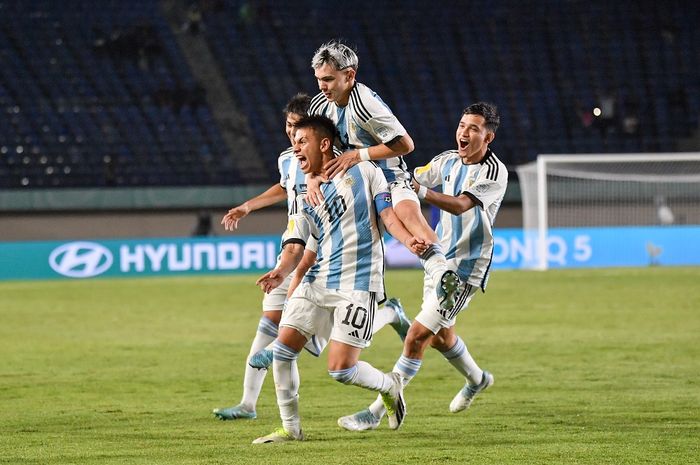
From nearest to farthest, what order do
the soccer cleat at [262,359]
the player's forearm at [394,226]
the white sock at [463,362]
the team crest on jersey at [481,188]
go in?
the player's forearm at [394,226]
the soccer cleat at [262,359]
the team crest on jersey at [481,188]
the white sock at [463,362]

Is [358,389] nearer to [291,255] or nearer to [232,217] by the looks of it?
[232,217]

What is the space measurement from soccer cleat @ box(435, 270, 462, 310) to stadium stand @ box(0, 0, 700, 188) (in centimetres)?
2281

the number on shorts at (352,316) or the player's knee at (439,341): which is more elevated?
the number on shorts at (352,316)

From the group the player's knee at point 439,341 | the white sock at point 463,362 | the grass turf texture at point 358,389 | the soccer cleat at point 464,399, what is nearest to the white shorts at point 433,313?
the player's knee at point 439,341

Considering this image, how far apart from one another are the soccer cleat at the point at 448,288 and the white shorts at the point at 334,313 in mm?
421

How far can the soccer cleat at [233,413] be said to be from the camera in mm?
7594

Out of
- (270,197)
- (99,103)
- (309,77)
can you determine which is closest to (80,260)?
(99,103)

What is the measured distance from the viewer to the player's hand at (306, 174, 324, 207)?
654 centimetres

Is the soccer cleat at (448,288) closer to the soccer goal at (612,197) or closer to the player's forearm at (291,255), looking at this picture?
the player's forearm at (291,255)

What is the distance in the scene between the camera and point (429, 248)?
651 cm

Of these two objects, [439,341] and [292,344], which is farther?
[439,341]

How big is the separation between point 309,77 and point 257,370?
2436cm

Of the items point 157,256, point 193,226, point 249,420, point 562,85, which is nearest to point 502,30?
point 562,85

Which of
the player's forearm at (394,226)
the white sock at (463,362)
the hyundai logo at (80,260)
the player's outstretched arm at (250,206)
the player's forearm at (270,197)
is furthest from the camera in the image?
the hyundai logo at (80,260)
